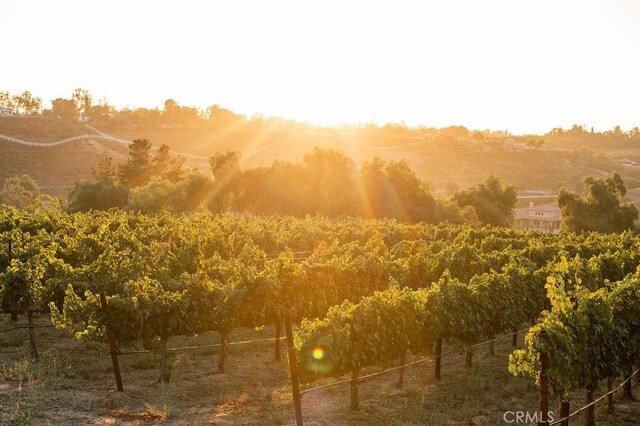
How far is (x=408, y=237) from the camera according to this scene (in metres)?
35.4

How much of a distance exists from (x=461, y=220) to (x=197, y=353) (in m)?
43.8

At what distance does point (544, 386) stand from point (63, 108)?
176m

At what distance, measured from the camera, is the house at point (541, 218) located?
278ft

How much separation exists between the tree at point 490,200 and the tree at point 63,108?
436 ft

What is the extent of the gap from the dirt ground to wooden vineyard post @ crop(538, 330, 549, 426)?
13.9ft

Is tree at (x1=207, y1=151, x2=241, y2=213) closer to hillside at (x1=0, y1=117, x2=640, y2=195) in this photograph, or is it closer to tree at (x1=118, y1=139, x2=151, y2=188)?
tree at (x1=118, y1=139, x2=151, y2=188)

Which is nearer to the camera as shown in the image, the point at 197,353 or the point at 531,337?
the point at 531,337

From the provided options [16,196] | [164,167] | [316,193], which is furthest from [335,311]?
[164,167]

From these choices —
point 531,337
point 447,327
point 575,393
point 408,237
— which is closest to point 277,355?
point 447,327

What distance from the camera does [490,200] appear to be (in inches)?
2559

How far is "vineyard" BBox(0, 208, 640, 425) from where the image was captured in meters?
13.1

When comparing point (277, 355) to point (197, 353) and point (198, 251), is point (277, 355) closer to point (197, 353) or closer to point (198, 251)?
point (197, 353)

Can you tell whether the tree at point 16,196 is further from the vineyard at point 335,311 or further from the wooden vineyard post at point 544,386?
the wooden vineyard post at point 544,386

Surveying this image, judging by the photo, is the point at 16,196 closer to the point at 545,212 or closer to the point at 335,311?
the point at 335,311
